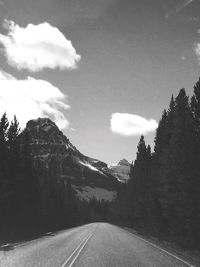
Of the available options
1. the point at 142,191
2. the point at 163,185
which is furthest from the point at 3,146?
the point at 142,191

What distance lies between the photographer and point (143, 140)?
7144 centimetres

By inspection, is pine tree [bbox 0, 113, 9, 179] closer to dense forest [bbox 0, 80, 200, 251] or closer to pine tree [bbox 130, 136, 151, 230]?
dense forest [bbox 0, 80, 200, 251]

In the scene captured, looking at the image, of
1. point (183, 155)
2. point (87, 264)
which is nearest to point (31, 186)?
point (183, 155)

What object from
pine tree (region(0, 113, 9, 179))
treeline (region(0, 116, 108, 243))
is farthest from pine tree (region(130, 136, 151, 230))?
pine tree (region(0, 113, 9, 179))

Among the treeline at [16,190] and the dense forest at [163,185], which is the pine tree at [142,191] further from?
the treeline at [16,190]

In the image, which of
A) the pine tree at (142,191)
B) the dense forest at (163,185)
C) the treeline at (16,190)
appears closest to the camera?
the dense forest at (163,185)

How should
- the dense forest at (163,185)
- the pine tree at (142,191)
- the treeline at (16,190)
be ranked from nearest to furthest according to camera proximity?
the dense forest at (163,185) < the treeline at (16,190) < the pine tree at (142,191)

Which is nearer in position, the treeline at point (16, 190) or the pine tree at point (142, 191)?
the treeline at point (16, 190)

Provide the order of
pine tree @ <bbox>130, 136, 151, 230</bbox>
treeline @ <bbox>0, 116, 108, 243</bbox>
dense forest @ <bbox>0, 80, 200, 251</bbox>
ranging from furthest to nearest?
pine tree @ <bbox>130, 136, 151, 230</bbox>
treeline @ <bbox>0, 116, 108, 243</bbox>
dense forest @ <bbox>0, 80, 200, 251</bbox>

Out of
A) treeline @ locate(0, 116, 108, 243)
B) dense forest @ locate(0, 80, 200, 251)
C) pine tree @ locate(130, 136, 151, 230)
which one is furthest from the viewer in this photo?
pine tree @ locate(130, 136, 151, 230)

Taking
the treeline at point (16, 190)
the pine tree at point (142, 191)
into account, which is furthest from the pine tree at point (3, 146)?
the pine tree at point (142, 191)

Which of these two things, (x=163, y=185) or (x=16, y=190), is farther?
(x=16, y=190)

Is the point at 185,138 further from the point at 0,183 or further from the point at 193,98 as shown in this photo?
the point at 0,183

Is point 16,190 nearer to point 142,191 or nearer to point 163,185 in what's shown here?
point 163,185
